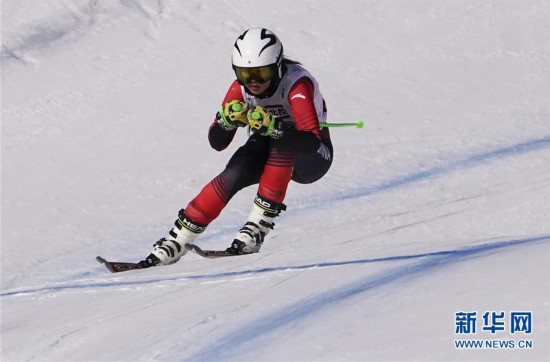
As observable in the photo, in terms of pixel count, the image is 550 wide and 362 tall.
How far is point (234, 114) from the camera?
593 cm

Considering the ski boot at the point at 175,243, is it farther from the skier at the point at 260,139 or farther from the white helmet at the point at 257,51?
the white helmet at the point at 257,51

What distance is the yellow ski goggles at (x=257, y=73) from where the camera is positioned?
5.95 meters

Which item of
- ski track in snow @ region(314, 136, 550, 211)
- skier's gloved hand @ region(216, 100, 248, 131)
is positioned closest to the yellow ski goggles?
skier's gloved hand @ region(216, 100, 248, 131)

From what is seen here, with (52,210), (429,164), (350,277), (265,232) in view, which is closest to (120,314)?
(350,277)

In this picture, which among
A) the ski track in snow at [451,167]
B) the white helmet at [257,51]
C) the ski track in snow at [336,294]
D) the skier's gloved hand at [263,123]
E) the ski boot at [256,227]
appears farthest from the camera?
the ski track in snow at [451,167]

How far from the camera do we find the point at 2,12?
10.3m

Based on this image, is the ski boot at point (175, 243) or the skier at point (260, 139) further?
the ski boot at point (175, 243)

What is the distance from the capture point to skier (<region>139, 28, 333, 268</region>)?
594 cm

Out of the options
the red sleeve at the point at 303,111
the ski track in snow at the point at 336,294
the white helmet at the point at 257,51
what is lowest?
the ski track in snow at the point at 336,294

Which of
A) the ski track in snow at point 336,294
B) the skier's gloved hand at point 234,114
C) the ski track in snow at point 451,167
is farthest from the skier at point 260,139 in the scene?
the ski track in snow at point 451,167

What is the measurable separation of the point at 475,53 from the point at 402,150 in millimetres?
2183

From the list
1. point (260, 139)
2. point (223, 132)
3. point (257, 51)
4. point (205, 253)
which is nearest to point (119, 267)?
point (205, 253)

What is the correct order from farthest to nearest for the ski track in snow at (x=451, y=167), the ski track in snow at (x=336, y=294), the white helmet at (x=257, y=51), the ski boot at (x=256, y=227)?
the ski track in snow at (x=451, y=167)
the ski boot at (x=256, y=227)
the white helmet at (x=257, y=51)
the ski track in snow at (x=336, y=294)

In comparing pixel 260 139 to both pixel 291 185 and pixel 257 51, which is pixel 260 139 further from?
pixel 291 185
